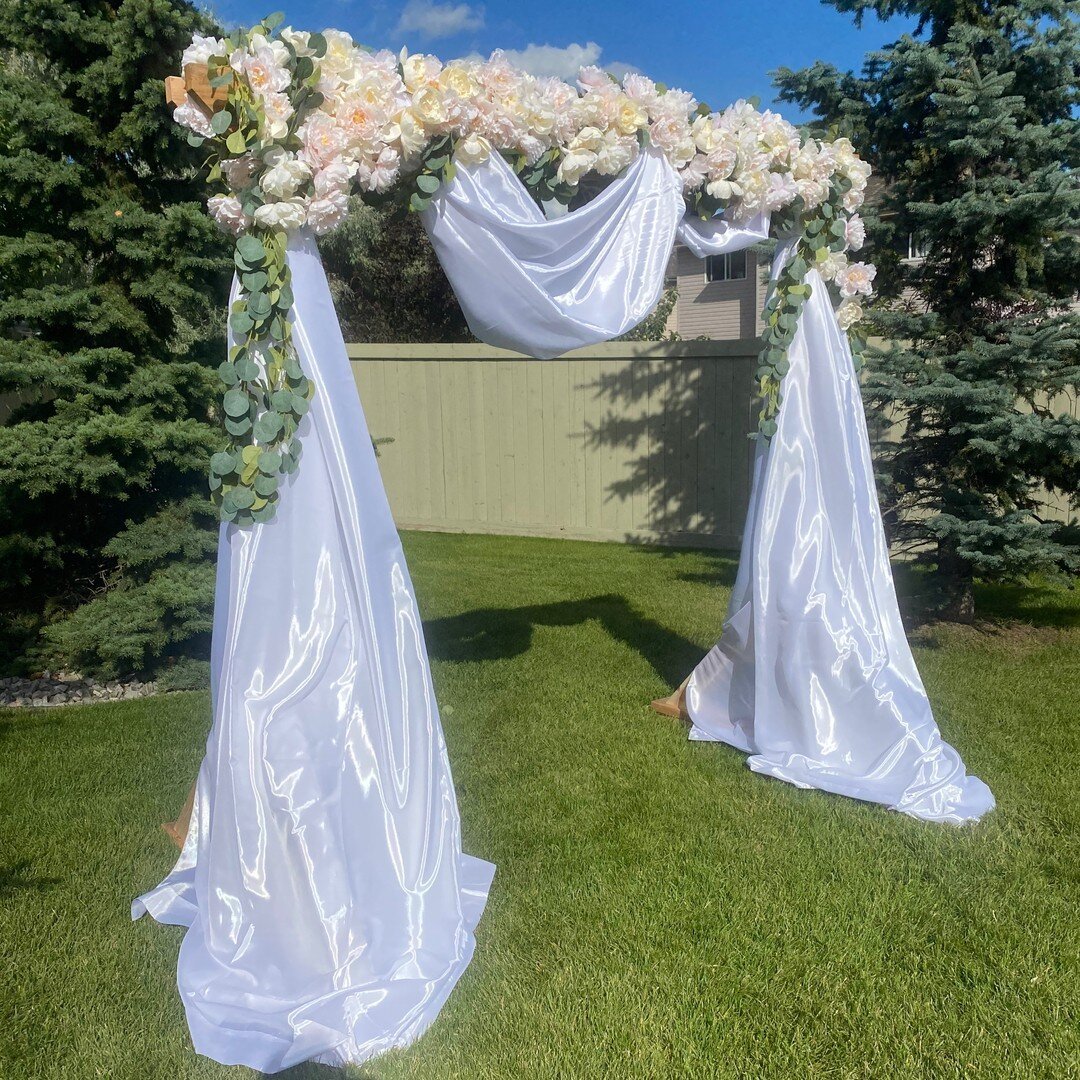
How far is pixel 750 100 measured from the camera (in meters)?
3.89

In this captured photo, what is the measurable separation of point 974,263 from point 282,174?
15.6ft

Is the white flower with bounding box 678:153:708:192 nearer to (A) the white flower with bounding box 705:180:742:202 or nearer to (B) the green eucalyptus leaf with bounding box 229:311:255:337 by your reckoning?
(A) the white flower with bounding box 705:180:742:202

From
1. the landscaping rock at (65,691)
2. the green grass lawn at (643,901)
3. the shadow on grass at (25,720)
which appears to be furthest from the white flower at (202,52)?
the landscaping rock at (65,691)

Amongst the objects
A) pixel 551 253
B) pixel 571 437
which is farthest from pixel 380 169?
pixel 571 437

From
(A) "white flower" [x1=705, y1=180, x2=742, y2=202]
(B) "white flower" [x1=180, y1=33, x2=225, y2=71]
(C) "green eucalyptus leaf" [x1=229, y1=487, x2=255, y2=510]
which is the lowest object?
(C) "green eucalyptus leaf" [x1=229, y1=487, x2=255, y2=510]

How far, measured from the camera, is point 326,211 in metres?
2.75

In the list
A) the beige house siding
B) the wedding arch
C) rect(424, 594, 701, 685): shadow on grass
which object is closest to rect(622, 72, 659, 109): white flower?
the wedding arch

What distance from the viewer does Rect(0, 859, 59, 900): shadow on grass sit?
3178 millimetres

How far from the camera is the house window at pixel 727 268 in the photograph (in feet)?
62.2

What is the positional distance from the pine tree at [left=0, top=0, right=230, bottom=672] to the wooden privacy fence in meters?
3.83

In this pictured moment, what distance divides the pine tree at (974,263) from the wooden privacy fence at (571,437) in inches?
79.9

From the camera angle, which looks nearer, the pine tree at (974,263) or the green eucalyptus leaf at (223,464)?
the green eucalyptus leaf at (223,464)

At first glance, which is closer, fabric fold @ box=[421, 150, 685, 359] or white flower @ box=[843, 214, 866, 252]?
fabric fold @ box=[421, 150, 685, 359]

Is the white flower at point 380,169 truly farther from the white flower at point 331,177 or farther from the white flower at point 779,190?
the white flower at point 779,190
